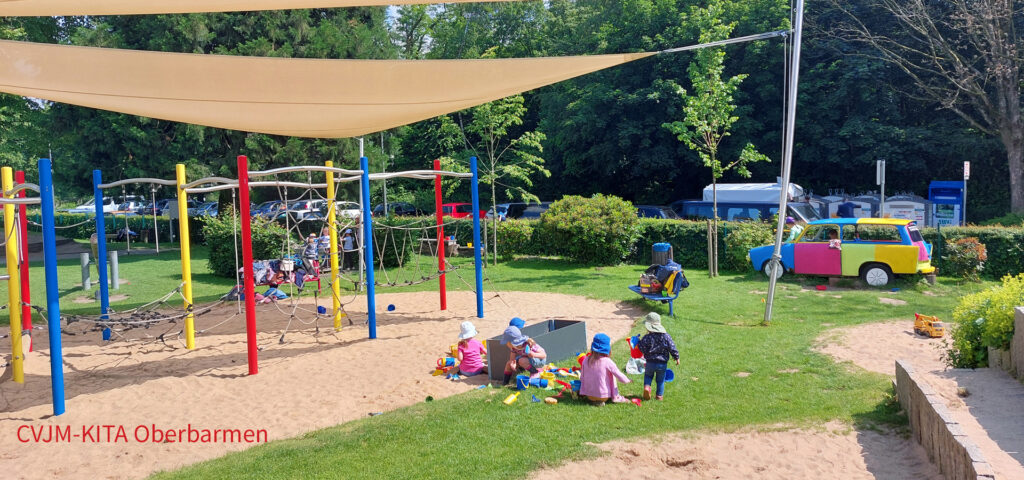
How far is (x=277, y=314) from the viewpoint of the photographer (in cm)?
1378

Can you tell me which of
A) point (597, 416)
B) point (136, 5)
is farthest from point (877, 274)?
point (136, 5)

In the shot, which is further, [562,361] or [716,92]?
[716,92]

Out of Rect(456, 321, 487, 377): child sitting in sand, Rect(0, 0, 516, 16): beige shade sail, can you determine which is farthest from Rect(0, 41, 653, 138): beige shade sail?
Rect(456, 321, 487, 377): child sitting in sand

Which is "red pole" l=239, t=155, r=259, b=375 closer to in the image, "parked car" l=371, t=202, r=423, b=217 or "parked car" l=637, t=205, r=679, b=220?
"parked car" l=637, t=205, r=679, b=220

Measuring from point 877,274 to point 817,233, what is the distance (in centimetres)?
152

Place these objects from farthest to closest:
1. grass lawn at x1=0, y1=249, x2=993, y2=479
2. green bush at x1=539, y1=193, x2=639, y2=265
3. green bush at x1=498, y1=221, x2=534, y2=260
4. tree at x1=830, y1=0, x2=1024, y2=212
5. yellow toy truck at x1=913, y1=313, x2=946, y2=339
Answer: tree at x1=830, y1=0, x2=1024, y2=212
green bush at x1=498, y1=221, x2=534, y2=260
green bush at x1=539, y1=193, x2=639, y2=265
yellow toy truck at x1=913, y1=313, x2=946, y2=339
grass lawn at x1=0, y1=249, x2=993, y2=479

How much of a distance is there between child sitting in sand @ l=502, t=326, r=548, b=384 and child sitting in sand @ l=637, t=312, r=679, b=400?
1369 mm

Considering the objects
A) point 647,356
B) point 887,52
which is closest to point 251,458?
point 647,356

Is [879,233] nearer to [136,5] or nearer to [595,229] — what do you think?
[595,229]

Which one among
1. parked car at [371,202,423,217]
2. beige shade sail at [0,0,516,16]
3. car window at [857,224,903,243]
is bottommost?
car window at [857,224,903,243]

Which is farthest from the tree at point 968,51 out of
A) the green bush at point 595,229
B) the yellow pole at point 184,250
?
the yellow pole at point 184,250

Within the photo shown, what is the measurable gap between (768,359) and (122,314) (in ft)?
33.9

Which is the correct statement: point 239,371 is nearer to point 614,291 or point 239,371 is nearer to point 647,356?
point 647,356

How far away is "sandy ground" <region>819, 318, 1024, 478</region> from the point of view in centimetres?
523
